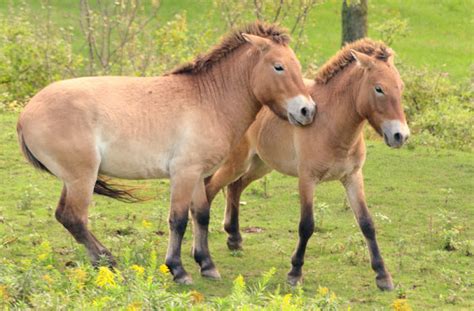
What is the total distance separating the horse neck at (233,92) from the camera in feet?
28.7

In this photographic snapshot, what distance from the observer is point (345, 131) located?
8680 mm

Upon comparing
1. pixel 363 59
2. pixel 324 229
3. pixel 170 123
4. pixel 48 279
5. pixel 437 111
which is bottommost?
pixel 437 111

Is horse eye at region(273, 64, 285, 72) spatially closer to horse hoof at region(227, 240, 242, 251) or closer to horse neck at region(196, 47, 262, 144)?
horse neck at region(196, 47, 262, 144)

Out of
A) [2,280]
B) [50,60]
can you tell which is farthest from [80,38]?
[2,280]

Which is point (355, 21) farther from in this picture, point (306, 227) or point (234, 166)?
point (306, 227)

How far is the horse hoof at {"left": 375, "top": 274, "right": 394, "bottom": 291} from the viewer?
27.9 feet

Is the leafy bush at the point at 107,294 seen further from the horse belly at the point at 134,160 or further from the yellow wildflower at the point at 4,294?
the horse belly at the point at 134,160

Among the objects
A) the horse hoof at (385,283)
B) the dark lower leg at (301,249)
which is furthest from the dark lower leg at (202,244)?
the horse hoof at (385,283)

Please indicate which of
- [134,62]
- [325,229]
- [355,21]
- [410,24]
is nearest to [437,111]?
[355,21]

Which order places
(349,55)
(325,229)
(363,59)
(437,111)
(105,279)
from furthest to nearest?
(437,111)
(325,229)
(349,55)
(363,59)
(105,279)

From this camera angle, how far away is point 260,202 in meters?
11.4

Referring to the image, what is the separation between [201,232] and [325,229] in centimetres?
190

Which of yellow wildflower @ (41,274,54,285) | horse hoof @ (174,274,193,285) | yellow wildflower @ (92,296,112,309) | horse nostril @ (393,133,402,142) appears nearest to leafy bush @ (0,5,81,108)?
horse hoof @ (174,274,193,285)

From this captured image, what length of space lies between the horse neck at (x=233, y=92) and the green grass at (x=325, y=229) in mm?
1303
